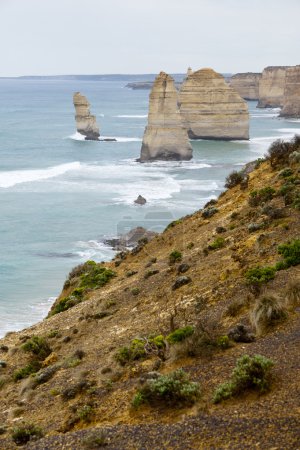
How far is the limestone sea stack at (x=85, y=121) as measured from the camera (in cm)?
8912

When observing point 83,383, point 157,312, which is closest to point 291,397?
point 83,383

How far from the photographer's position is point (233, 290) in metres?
14.0

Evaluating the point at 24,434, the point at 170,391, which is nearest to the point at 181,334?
the point at 170,391

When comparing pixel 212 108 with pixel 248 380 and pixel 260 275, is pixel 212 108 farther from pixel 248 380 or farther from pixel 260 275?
pixel 248 380

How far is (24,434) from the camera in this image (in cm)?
980

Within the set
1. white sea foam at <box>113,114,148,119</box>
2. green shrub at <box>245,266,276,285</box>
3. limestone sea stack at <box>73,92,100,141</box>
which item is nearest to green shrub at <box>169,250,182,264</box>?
green shrub at <box>245,266,276,285</box>

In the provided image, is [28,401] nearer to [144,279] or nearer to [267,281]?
[267,281]

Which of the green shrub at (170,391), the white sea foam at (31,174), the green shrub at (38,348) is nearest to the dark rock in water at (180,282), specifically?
the green shrub at (38,348)

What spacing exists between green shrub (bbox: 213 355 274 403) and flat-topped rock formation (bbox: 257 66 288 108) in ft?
474

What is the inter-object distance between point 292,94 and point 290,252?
112210 mm

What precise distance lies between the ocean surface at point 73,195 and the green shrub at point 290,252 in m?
12.2

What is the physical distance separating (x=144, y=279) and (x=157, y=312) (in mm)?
3127

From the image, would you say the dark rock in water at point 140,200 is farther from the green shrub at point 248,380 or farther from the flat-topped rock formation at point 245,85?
the flat-topped rock formation at point 245,85

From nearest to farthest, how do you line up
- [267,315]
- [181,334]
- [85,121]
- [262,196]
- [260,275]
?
1. [267,315]
2. [181,334]
3. [260,275]
4. [262,196]
5. [85,121]
